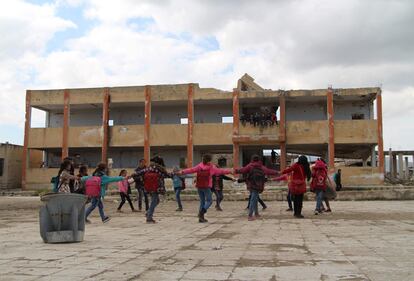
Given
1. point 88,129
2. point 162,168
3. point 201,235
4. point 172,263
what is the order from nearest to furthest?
point 172,263
point 201,235
point 162,168
point 88,129

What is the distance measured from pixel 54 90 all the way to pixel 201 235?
3078cm

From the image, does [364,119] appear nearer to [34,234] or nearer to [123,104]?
[123,104]

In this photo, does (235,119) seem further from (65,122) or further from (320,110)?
(65,122)

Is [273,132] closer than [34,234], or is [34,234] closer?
[34,234]

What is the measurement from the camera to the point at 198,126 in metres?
33.6

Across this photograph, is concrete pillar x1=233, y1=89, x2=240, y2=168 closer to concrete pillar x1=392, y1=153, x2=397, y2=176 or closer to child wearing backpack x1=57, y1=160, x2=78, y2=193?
concrete pillar x1=392, y1=153, x2=397, y2=176

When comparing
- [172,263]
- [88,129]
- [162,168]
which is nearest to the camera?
[172,263]

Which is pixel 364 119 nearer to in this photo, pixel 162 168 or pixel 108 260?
pixel 162 168

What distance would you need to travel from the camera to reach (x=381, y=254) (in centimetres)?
574

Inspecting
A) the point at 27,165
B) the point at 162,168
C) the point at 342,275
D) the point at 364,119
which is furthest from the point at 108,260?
the point at 27,165

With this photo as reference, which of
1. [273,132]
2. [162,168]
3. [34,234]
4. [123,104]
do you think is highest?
[123,104]

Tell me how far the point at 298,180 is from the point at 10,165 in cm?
3143

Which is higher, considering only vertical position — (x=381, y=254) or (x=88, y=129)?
(x=88, y=129)

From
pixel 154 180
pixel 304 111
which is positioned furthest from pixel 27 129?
pixel 154 180
